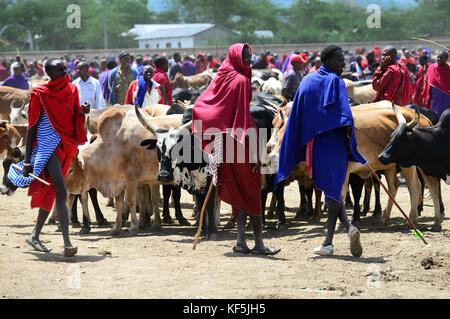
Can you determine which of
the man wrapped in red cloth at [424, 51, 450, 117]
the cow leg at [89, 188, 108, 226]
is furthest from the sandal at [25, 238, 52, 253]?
the man wrapped in red cloth at [424, 51, 450, 117]

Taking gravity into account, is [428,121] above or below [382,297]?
above

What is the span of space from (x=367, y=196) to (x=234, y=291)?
494 cm

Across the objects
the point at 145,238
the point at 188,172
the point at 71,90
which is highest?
the point at 71,90

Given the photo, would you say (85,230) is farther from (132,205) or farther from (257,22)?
(257,22)

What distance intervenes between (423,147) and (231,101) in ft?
7.86

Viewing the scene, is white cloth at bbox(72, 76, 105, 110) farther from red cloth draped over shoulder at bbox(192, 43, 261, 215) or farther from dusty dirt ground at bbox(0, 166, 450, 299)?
red cloth draped over shoulder at bbox(192, 43, 261, 215)

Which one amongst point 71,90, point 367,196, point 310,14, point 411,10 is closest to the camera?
point 71,90

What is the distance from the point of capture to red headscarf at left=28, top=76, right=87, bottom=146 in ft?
24.2

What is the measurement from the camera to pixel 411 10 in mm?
78188

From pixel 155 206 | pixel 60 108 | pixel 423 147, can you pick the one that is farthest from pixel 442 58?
pixel 60 108

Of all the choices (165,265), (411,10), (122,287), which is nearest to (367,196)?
(165,265)

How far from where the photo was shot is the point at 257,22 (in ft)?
282

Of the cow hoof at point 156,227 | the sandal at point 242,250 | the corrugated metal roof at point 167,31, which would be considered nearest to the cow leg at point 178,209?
the cow hoof at point 156,227

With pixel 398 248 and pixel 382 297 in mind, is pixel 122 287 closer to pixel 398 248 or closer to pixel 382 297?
pixel 382 297
